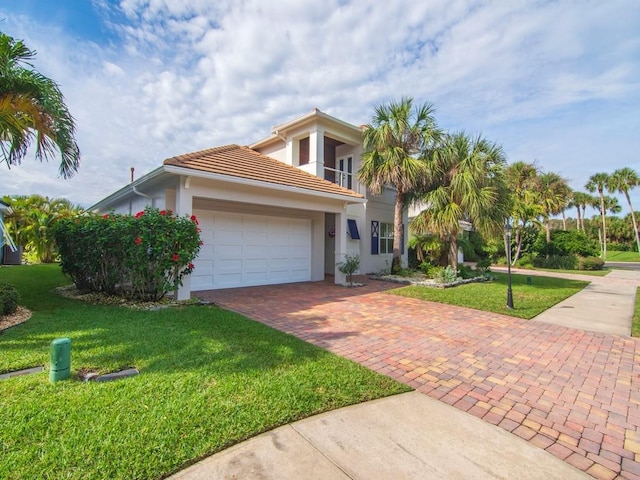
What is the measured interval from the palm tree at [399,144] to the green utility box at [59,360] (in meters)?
11.4

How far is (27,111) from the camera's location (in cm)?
580

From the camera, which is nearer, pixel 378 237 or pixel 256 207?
pixel 256 207

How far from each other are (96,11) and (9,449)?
925 centimetres

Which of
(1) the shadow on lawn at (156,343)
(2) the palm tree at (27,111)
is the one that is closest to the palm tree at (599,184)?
(1) the shadow on lawn at (156,343)

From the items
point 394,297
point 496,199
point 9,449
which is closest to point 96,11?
point 9,449

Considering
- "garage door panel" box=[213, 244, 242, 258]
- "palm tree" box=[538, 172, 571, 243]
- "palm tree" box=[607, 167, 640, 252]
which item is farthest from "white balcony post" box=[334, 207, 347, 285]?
"palm tree" box=[607, 167, 640, 252]

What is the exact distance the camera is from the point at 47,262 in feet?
58.4

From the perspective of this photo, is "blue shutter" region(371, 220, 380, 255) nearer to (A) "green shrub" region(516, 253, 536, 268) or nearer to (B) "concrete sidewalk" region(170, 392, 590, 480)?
(B) "concrete sidewalk" region(170, 392, 590, 480)

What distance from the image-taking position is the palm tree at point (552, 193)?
2372 centimetres

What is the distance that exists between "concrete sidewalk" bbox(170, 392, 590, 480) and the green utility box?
2.18 metres

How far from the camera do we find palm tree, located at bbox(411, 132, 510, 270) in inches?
465

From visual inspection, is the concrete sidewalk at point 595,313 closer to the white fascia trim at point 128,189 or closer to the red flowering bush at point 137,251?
the red flowering bush at point 137,251

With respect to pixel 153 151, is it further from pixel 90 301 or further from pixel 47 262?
pixel 90 301

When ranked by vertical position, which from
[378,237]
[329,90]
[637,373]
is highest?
[329,90]
